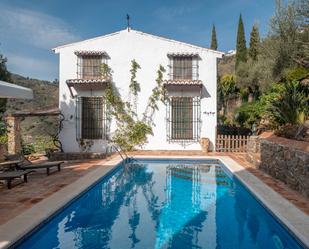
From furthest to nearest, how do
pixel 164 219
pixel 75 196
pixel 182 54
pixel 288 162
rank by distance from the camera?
pixel 182 54, pixel 288 162, pixel 75 196, pixel 164 219

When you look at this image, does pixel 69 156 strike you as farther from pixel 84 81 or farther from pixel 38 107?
pixel 38 107

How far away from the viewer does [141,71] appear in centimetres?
1625

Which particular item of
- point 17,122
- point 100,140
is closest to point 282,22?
point 100,140

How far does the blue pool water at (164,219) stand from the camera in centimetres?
527

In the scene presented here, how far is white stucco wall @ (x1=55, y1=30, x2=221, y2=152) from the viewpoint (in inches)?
635

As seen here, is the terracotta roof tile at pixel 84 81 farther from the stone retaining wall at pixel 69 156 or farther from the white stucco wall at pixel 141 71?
the stone retaining wall at pixel 69 156

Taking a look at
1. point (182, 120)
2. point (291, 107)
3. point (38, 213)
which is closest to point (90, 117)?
point (182, 120)

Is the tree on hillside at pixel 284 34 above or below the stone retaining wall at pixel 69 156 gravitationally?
above

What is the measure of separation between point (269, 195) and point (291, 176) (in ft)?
4.16

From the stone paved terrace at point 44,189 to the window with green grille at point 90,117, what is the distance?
436 cm

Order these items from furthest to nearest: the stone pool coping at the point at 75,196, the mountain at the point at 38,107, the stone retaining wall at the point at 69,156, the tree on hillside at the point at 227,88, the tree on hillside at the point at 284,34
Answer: the tree on hillside at the point at 227,88
the mountain at the point at 38,107
the stone retaining wall at the point at 69,156
the tree on hillside at the point at 284,34
the stone pool coping at the point at 75,196

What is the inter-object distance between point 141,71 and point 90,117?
3.96 m

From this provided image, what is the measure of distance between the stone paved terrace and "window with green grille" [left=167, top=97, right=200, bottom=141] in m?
4.69

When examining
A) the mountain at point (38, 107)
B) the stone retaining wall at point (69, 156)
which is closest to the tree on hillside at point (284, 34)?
the stone retaining wall at point (69, 156)
